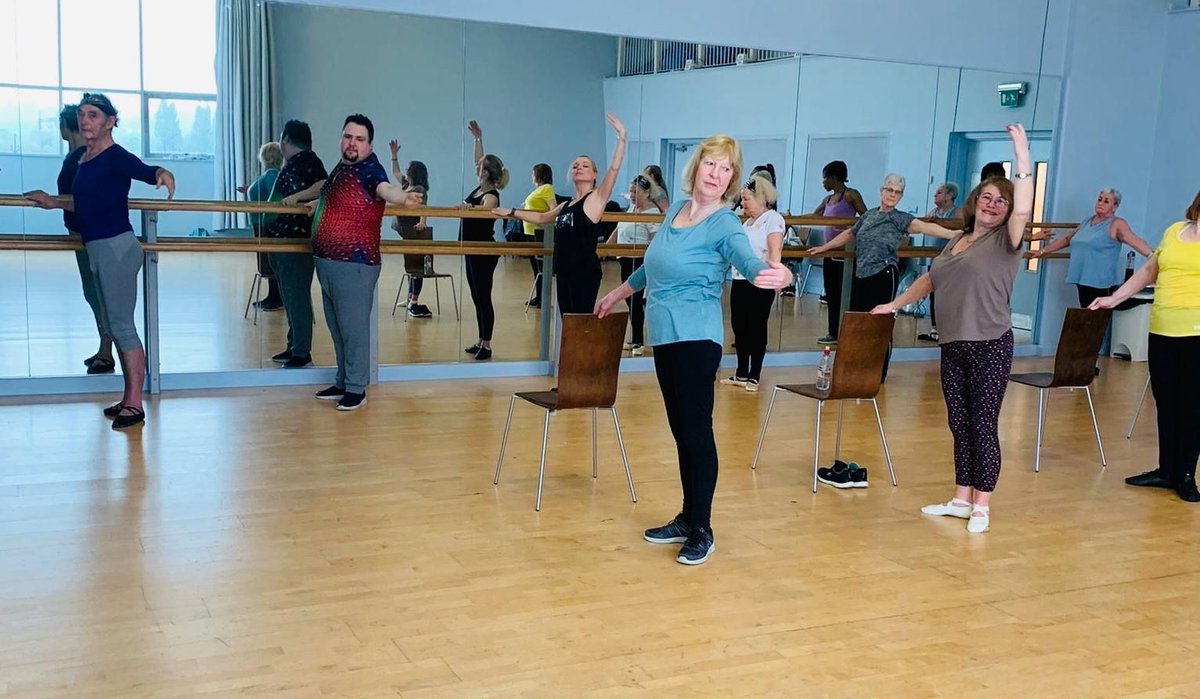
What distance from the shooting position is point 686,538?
14.5 feet

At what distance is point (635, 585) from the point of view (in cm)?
402

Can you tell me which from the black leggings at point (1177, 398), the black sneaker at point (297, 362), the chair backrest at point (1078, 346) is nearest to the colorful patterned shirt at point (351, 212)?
the black sneaker at point (297, 362)

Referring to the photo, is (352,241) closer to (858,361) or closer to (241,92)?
(241,92)

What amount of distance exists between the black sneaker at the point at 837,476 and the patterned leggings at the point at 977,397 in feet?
2.04

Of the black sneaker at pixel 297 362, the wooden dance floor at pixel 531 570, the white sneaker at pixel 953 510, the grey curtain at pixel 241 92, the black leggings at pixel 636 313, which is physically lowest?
the wooden dance floor at pixel 531 570

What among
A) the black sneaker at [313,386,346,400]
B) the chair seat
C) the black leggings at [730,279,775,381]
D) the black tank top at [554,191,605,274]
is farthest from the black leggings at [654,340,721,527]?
the black leggings at [730,279,775,381]

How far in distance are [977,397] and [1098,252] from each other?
5199 millimetres

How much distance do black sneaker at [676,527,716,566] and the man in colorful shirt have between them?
3.01 meters

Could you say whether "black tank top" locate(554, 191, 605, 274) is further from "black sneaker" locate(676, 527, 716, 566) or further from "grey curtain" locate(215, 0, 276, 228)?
"black sneaker" locate(676, 527, 716, 566)

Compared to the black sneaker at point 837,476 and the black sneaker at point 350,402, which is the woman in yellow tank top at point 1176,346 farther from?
the black sneaker at point 350,402

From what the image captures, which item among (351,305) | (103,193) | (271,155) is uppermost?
(271,155)

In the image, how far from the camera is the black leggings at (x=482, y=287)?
786 centimetres

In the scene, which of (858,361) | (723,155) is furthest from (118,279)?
(858,361)

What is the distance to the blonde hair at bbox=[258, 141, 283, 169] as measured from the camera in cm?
689
